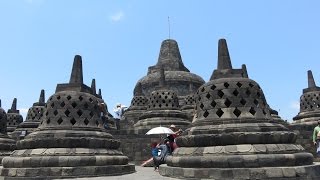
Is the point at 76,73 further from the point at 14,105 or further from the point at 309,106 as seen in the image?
the point at 14,105

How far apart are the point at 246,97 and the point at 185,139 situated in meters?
2.00

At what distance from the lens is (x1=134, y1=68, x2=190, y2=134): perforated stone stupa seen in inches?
751

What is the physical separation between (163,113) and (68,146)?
1118 cm

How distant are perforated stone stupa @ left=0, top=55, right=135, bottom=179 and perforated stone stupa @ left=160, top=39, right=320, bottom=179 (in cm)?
191

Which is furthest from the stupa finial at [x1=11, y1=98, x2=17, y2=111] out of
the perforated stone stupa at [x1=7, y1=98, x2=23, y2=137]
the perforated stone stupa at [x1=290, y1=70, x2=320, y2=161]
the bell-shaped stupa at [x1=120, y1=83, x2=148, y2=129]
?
the perforated stone stupa at [x1=290, y1=70, x2=320, y2=161]

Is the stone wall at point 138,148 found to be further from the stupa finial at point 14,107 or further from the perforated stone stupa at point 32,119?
the stupa finial at point 14,107

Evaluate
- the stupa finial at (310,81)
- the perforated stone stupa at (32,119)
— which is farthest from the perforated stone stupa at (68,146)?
the stupa finial at (310,81)

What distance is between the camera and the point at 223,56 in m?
9.17

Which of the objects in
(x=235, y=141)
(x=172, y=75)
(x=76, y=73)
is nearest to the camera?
(x=235, y=141)

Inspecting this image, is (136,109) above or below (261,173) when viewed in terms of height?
above

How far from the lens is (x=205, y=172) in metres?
6.90

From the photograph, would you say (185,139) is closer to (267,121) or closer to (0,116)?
(267,121)

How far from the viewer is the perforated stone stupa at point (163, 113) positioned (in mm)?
19069

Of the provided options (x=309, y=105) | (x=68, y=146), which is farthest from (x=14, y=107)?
(x=309, y=105)
